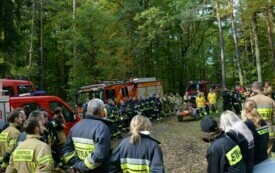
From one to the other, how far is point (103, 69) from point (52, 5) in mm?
9546

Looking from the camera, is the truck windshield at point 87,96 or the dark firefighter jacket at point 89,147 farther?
the truck windshield at point 87,96

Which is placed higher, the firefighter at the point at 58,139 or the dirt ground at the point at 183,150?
the firefighter at the point at 58,139

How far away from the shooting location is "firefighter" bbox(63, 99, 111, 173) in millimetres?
4953

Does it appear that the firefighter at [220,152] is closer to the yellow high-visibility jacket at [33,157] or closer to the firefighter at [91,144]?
the firefighter at [91,144]

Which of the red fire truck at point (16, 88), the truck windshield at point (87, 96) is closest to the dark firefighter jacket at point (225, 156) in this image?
the red fire truck at point (16, 88)

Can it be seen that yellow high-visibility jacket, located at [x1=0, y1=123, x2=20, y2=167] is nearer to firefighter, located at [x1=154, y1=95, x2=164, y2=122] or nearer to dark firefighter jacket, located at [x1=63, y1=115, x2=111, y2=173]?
dark firefighter jacket, located at [x1=63, y1=115, x2=111, y2=173]

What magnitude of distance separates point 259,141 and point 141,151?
202cm

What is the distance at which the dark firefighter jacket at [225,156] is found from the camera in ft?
13.9

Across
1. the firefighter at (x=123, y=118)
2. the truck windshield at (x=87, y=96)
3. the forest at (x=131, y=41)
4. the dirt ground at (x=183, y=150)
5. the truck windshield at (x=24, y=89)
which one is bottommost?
the dirt ground at (x=183, y=150)

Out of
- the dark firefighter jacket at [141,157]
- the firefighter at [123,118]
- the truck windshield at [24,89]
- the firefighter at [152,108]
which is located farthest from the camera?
the firefighter at [152,108]

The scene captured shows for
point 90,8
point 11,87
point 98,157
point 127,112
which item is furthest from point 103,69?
point 98,157

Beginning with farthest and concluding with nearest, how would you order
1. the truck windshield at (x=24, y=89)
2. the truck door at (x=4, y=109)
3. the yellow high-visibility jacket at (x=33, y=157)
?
the truck windshield at (x=24, y=89)
the truck door at (x=4, y=109)
the yellow high-visibility jacket at (x=33, y=157)

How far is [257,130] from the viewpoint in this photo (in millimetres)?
5734

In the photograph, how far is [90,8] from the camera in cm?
3070
